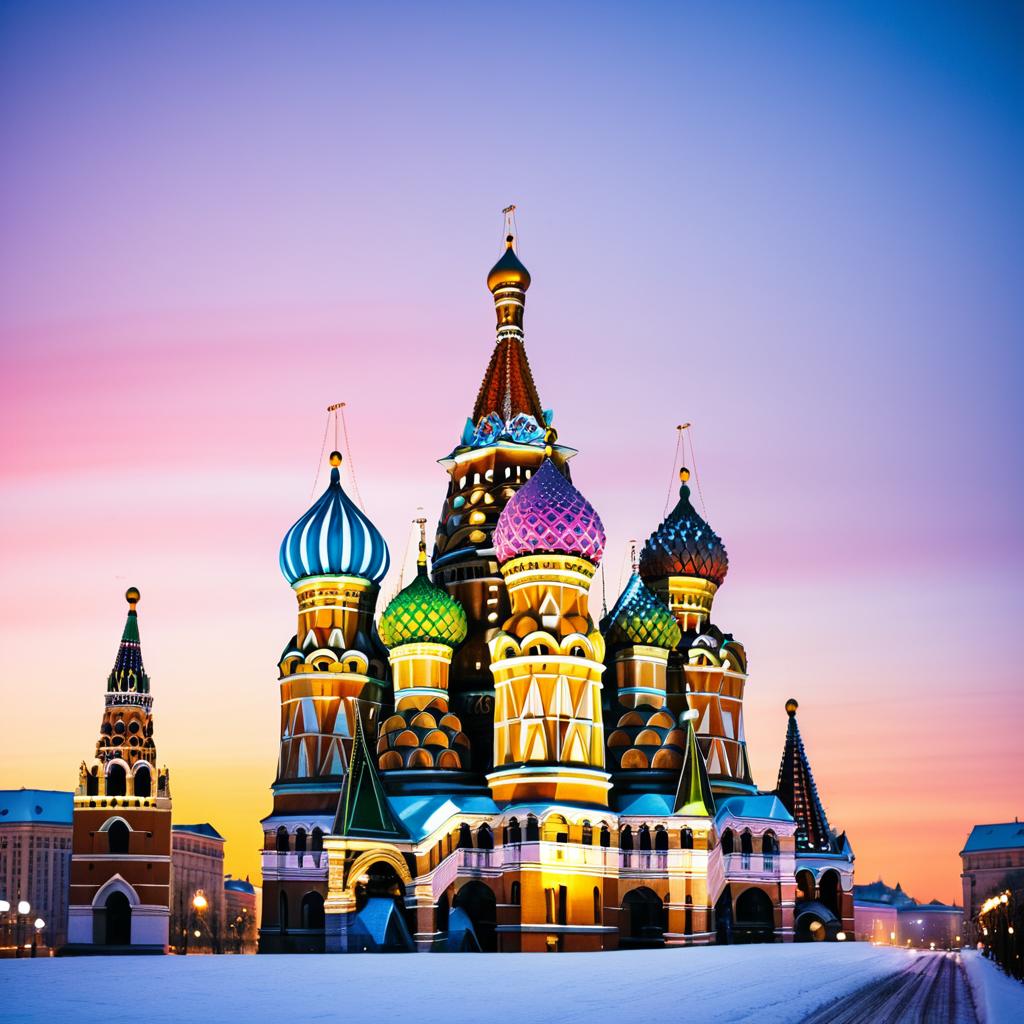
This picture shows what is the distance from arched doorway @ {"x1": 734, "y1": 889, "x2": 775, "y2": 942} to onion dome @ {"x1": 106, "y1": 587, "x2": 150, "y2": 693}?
23.3 meters

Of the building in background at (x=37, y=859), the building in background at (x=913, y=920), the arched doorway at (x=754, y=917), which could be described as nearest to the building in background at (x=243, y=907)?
the building in background at (x=37, y=859)

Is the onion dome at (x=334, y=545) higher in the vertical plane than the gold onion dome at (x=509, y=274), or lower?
lower

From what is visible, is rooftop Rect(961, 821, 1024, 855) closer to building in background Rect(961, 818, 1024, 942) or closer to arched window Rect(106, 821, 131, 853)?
building in background Rect(961, 818, 1024, 942)

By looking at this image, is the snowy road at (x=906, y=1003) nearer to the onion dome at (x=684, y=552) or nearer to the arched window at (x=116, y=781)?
the onion dome at (x=684, y=552)

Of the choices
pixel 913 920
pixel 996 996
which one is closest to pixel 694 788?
pixel 996 996

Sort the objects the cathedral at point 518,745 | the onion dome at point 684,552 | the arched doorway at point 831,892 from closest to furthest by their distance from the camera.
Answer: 1. the cathedral at point 518,745
2. the arched doorway at point 831,892
3. the onion dome at point 684,552

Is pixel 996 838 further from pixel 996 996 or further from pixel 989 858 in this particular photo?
pixel 996 996

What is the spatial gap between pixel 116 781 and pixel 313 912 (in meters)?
10.7

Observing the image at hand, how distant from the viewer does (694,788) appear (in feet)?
163

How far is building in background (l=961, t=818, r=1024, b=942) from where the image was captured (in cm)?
13700

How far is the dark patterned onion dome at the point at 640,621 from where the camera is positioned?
54.4 metres

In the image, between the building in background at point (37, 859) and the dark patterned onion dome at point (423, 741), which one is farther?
the building in background at point (37, 859)

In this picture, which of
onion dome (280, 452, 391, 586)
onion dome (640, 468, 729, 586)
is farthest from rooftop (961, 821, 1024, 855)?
onion dome (280, 452, 391, 586)

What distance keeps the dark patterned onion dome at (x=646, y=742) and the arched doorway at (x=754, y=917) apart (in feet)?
16.9
